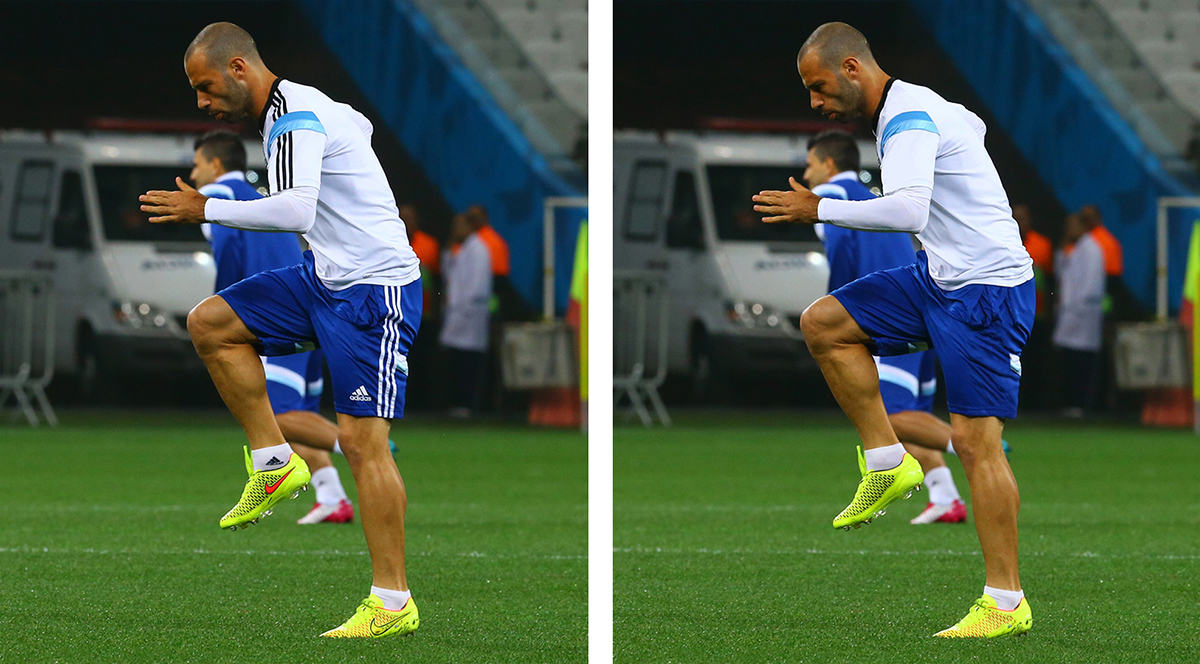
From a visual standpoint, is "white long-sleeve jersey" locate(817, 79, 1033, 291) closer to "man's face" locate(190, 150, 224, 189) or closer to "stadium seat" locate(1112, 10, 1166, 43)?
"man's face" locate(190, 150, 224, 189)

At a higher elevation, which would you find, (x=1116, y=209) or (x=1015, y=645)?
(x=1116, y=209)

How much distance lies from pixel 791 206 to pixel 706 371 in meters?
13.7

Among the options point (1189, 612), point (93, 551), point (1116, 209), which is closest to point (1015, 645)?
point (1189, 612)

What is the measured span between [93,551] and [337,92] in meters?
13.1

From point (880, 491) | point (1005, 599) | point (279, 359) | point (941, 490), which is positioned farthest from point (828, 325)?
point (279, 359)

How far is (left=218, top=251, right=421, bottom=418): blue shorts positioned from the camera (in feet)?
18.8

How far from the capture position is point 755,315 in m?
18.4

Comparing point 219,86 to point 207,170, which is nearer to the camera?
point 219,86

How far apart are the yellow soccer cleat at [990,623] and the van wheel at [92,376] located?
14.2m

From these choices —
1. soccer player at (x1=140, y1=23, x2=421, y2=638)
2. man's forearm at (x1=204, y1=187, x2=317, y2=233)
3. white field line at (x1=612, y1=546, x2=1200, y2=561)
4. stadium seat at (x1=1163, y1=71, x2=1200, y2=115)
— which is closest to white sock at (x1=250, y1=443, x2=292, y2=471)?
soccer player at (x1=140, y1=23, x2=421, y2=638)

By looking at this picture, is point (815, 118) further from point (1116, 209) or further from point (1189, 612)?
point (1189, 612)

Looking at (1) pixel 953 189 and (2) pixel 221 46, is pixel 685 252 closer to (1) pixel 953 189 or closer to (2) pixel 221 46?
(1) pixel 953 189

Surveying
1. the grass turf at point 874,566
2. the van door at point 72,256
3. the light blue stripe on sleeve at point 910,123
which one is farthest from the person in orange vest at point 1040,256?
the light blue stripe on sleeve at point 910,123

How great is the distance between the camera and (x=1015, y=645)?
222 inches
